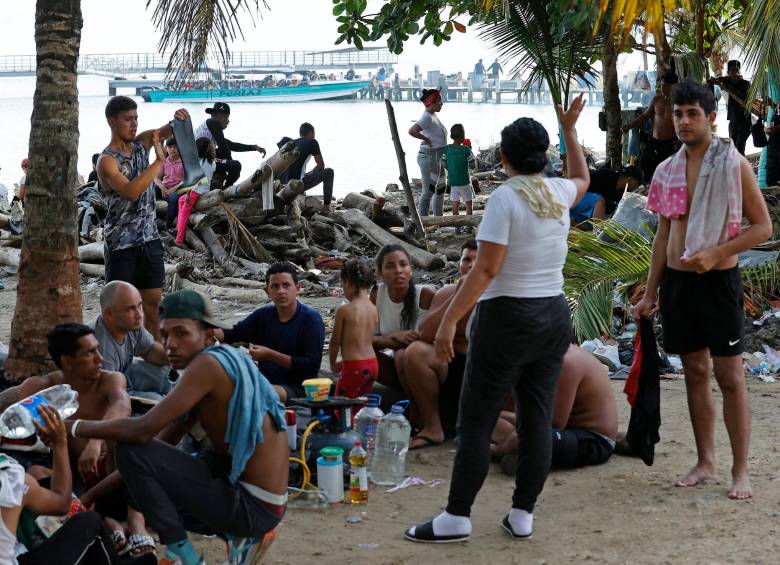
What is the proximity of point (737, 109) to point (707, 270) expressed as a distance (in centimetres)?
1042

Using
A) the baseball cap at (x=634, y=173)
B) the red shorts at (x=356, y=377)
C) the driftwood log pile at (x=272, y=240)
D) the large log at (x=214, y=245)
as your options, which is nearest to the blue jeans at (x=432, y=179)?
the driftwood log pile at (x=272, y=240)

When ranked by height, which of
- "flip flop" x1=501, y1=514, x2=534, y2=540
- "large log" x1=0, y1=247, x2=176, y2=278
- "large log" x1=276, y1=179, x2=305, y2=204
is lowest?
"flip flop" x1=501, y1=514, x2=534, y2=540

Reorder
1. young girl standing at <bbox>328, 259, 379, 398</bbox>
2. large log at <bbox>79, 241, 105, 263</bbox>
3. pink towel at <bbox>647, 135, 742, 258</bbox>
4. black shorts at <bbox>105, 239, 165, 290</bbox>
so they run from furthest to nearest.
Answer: large log at <bbox>79, 241, 105, 263</bbox> < black shorts at <bbox>105, 239, 165, 290</bbox> < young girl standing at <bbox>328, 259, 379, 398</bbox> < pink towel at <bbox>647, 135, 742, 258</bbox>

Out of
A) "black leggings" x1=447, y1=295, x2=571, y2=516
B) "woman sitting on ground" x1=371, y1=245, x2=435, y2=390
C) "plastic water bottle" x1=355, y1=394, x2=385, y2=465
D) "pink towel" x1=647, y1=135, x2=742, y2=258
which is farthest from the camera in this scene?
"woman sitting on ground" x1=371, y1=245, x2=435, y2=390

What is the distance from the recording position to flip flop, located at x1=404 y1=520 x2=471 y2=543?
4.58 metres

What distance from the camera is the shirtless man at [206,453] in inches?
156

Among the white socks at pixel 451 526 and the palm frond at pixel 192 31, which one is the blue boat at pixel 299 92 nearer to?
the palm frond at pixel 192 31

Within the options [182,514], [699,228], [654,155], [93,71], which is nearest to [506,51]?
[654,155]

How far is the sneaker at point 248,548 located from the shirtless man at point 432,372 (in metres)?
1.87

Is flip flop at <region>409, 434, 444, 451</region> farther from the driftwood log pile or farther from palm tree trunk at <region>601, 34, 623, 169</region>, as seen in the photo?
palm tree trunk at <region>601, 34, 623, 169</region>

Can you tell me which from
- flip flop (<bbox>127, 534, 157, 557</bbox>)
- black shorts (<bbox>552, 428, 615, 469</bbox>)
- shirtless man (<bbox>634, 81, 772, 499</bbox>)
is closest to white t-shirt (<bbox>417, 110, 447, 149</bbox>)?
black shorts (<bbox>552, 428, 615, 469</bbox>)

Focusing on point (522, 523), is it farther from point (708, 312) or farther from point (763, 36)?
point (763, 36)

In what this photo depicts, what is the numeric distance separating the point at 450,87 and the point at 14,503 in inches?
4905

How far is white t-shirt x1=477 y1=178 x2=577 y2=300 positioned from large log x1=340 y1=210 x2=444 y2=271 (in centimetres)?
752
